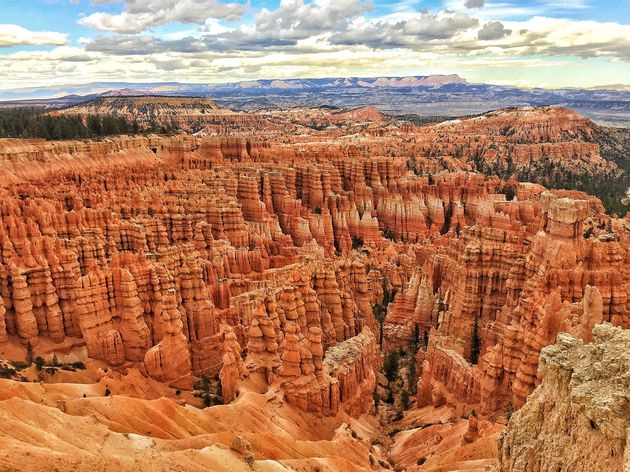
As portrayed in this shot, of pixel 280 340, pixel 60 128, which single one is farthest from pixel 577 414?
pixel 60 128

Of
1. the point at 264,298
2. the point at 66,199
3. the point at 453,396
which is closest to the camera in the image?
the point at 453,396

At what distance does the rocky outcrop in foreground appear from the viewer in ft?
26.2

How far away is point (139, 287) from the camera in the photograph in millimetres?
22312

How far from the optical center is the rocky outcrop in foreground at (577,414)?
26.2 feet

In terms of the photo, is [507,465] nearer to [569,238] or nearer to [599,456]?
[599,456]

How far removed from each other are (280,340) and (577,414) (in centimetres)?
1248

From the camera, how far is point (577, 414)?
911cm

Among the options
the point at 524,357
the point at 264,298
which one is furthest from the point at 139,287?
the point at 524,357

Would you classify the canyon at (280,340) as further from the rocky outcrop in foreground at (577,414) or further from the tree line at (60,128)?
the tree line at (60,128)

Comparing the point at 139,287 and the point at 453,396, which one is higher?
the point at 139,287

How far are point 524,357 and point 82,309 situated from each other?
16.0m

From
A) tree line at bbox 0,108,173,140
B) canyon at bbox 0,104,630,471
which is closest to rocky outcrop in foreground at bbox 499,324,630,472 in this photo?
canyon at bbox 0,104,630,471

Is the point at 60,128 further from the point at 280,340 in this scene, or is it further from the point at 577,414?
the point at 577,414

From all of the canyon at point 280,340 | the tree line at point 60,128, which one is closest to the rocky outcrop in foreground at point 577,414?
the canyon at point 280,340
